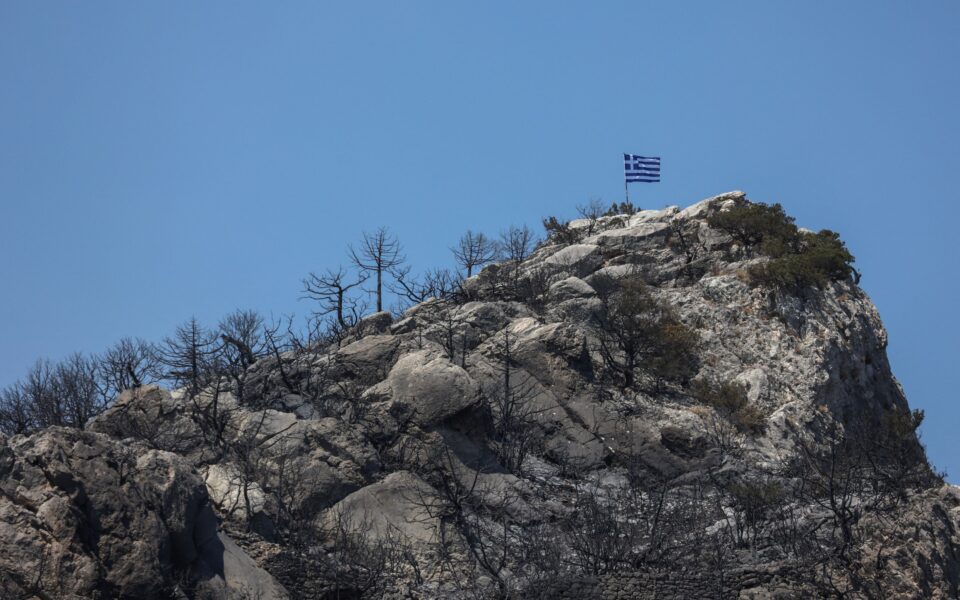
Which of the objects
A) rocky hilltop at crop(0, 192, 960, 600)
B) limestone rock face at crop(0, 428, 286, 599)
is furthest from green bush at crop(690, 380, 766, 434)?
limestone rock face at crop(0, 428, 286, 599)

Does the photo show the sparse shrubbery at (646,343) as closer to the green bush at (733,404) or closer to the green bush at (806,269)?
the green bush at (733,404)

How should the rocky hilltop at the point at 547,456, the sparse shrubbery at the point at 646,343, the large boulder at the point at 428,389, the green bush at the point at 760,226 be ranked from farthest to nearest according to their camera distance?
the green bush at the point at 760,226 → the sparse shrubbery at the point at 646,343 → the large boulder at the point at 428,389 → the rocky hilltop at the point at 547,456

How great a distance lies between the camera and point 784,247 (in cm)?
4119

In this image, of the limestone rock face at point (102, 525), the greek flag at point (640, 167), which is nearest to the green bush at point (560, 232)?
the greek flag at point (640, 167)

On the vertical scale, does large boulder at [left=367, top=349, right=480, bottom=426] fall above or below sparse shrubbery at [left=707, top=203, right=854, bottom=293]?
below

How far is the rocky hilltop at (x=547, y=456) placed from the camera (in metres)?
22.0

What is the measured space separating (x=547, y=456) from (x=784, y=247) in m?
14.3

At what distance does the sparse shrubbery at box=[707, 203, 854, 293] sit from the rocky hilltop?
0.09 m

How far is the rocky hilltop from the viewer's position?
22.0 meters

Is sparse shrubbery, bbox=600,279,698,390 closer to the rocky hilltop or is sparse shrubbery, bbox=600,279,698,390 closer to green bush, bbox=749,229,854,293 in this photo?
the rocky hilltop

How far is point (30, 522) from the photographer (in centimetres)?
2034

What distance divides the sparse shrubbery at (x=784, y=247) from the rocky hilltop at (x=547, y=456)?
87 mm

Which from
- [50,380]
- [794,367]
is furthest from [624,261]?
[50,380]

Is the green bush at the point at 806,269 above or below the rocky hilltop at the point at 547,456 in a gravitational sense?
above
